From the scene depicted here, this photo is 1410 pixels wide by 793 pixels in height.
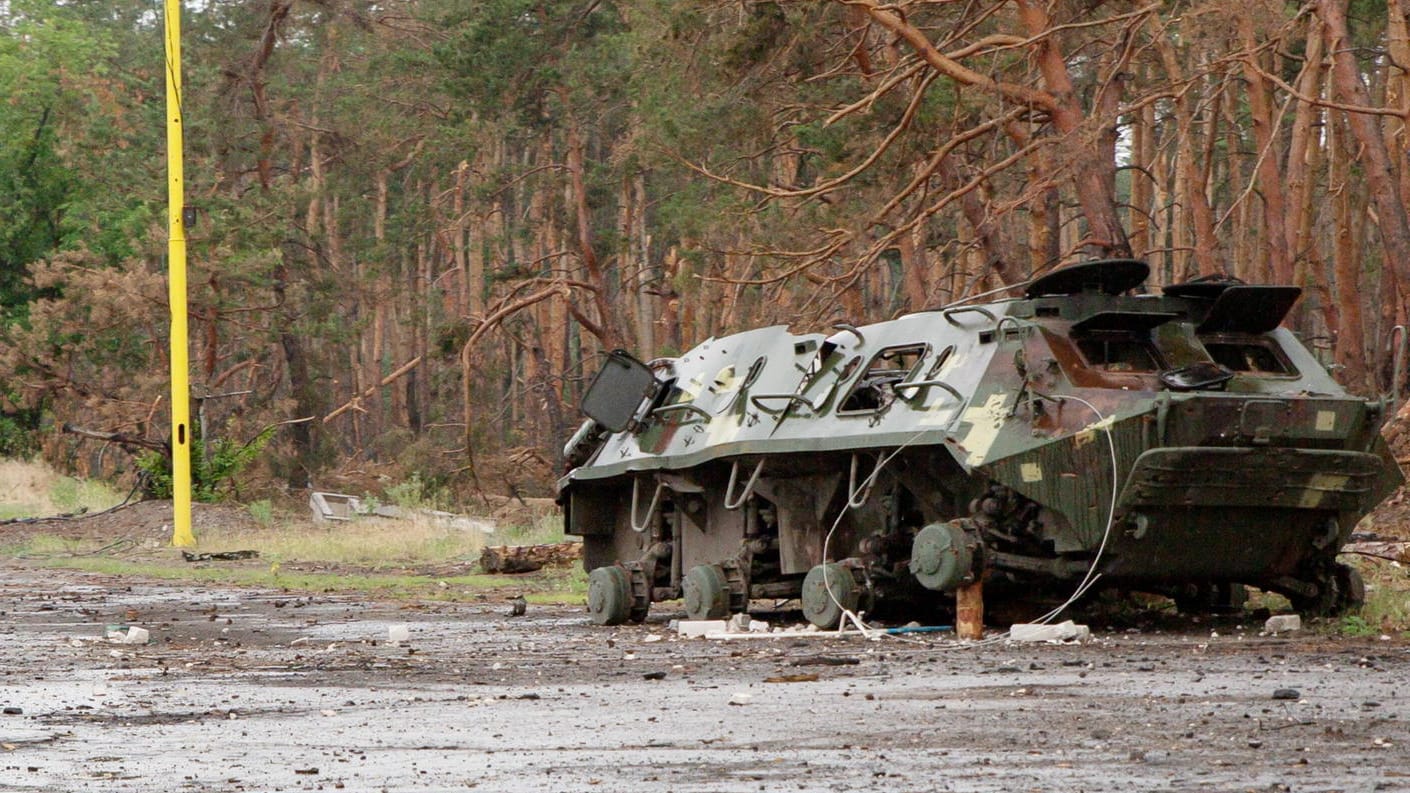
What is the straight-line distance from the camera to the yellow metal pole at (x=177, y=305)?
104 feet

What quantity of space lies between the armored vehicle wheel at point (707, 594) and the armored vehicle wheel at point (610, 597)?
0.97m

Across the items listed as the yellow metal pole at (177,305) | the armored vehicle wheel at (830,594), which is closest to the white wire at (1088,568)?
the armored vehicle wheel at (830,594)

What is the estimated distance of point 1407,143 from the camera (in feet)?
79.5

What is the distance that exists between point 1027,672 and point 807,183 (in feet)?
109

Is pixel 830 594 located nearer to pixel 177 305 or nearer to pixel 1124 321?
pixel 1124 321

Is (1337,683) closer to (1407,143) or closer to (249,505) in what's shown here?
(1407,143)

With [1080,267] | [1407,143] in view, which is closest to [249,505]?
[1407,143]

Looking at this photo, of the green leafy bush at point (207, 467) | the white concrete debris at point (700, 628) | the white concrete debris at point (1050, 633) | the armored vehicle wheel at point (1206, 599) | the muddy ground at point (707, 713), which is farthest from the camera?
the green leafy bush at point (207, 467)

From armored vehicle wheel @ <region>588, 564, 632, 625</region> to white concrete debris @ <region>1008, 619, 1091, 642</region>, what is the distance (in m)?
4.40

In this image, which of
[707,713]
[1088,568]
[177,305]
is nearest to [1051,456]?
[1088,568]

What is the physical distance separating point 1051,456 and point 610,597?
4.96 meters

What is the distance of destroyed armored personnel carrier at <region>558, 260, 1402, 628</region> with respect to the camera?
13375mm

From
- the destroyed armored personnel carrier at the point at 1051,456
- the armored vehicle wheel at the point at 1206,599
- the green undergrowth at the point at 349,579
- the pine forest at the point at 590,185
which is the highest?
the pine forest at the point at 590,185

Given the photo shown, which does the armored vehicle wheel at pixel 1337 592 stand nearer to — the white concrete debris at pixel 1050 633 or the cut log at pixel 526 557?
the white concrete debris at pixel 1050 633
